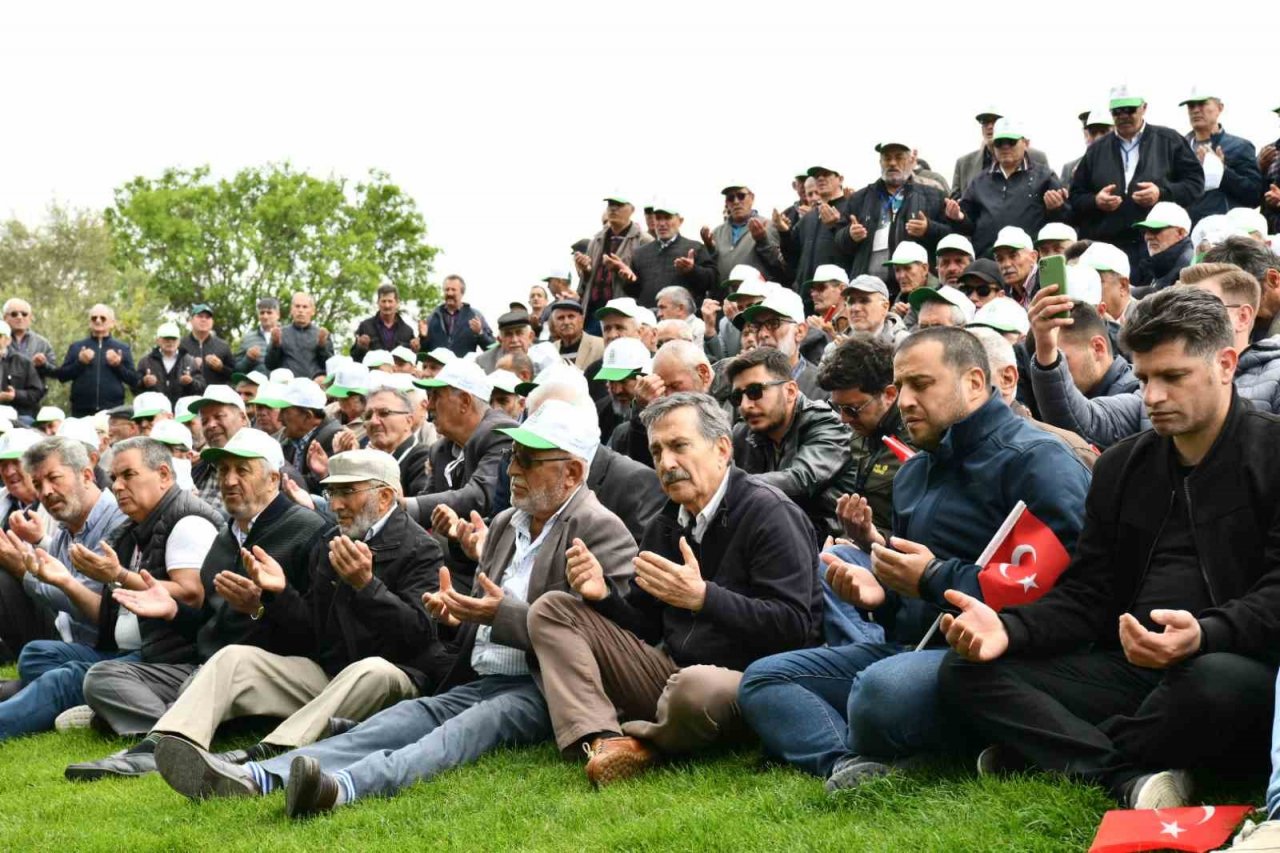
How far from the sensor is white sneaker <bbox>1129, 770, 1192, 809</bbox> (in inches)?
183

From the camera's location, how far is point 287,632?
7992 millimetres

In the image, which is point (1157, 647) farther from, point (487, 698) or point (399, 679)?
point (399, 679)

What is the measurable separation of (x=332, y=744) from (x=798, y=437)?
10.1 ft

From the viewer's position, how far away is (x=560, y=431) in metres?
7.20

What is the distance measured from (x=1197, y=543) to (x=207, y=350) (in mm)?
16799

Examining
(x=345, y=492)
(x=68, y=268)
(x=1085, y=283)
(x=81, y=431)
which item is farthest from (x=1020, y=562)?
(x=68, y=268)

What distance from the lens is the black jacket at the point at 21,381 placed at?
59.9 ft

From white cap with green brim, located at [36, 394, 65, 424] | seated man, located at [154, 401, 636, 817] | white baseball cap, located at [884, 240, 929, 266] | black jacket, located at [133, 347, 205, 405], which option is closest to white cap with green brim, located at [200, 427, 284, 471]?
seated man, located at [154, 401, 636, 817]

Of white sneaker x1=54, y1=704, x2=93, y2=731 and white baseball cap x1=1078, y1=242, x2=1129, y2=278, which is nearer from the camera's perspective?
A: white sneaker x1=54, y1=704, x2=93, y2=731

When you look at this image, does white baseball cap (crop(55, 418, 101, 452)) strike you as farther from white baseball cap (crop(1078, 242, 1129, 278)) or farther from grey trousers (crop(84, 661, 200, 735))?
white baseball cap (crop(1078, 242, 1129, 278))

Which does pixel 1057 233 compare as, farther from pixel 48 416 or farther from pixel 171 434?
pixel 48 416

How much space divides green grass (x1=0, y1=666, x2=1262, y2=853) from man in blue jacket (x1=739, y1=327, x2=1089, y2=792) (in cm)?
19

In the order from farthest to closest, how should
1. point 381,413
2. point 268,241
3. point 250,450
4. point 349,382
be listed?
point 268,241, point 349,382, point 381,413, point 250,450

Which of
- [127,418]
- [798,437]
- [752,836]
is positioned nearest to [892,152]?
[798,437]
